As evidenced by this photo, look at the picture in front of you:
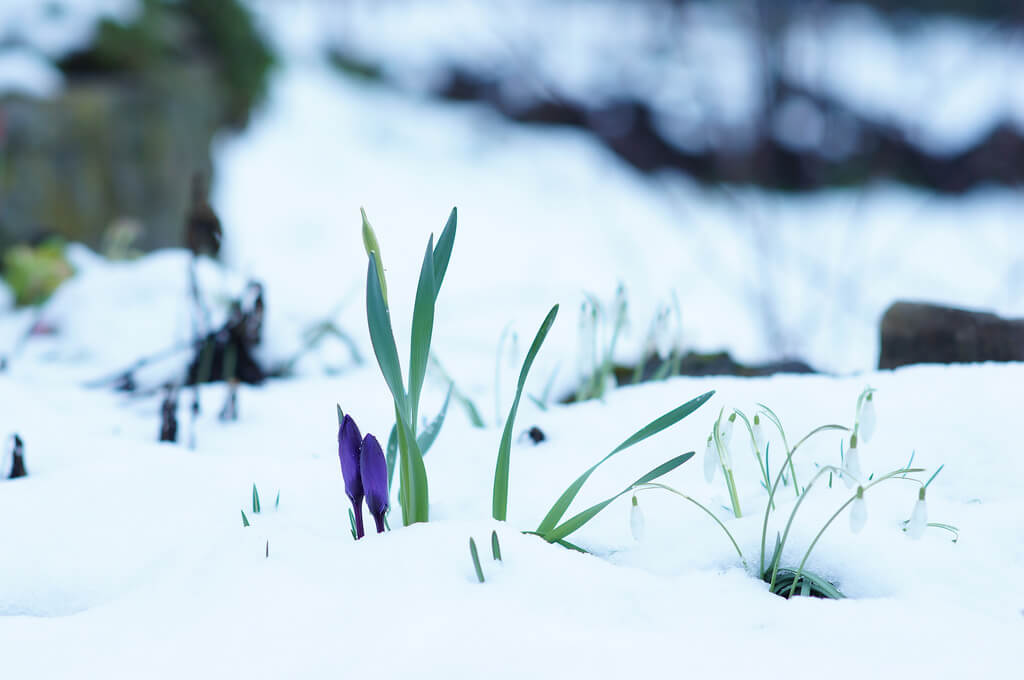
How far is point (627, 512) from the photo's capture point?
983mm

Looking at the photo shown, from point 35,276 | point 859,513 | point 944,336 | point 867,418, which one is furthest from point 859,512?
point 35,276

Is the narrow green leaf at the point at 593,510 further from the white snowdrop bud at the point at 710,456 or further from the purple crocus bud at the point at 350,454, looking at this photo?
the purple crocus bud at the point at 350,454

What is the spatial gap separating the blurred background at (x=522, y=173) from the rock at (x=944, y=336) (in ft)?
0.10

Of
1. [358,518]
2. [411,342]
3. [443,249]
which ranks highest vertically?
[443,249]

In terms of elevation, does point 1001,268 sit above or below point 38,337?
above

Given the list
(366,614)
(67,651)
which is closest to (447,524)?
(366,614)

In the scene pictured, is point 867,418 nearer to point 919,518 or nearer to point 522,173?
point 919,518

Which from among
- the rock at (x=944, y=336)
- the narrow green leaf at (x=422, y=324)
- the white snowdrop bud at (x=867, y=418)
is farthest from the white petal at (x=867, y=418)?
the rock at (x=944, y=336)

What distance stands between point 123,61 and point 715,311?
3.39 m

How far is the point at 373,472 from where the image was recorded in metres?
0.82

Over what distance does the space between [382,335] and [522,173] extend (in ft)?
→ 19.9

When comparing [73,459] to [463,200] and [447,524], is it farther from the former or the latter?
[463,200]

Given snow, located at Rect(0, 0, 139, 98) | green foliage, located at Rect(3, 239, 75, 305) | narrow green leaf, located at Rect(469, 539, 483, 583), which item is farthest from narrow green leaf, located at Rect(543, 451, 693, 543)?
snow, located at Rect(0, 0, 139, 98)

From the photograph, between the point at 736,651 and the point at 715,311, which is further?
the point at 715,311
